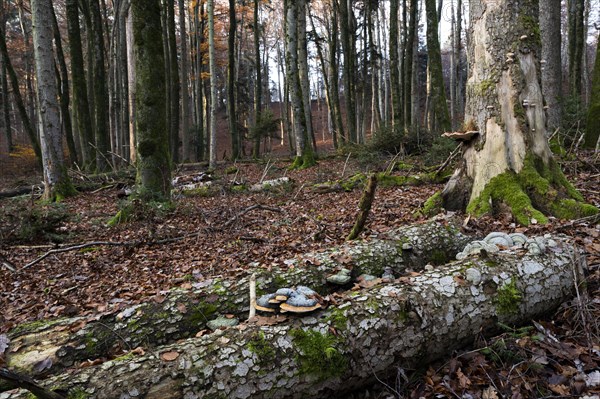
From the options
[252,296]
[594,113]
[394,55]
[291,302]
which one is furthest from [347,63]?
[291,302]

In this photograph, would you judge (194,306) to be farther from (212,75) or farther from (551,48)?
(212,75)

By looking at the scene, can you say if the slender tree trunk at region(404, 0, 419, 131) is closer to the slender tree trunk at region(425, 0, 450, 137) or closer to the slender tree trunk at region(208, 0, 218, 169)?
the slender tree trunk at region(425, 0, 450, 137)

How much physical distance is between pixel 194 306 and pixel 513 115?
4.31 m

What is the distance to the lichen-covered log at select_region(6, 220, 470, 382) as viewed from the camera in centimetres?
244

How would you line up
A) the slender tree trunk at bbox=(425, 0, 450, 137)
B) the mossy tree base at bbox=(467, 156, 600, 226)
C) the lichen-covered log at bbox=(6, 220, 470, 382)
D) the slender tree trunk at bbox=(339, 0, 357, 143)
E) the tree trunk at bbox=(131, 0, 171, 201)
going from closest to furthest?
the lichen-covered log at bbox=(6, 220, 470, 382) < the mossy tree base at bbox=(467, 156, 600, 226) < the tree trunk at bbox=(131, 0, 171, 201) < the slender tree trunk at bbox=(425, 0, 450, 137) < the slender tree trunk at bbox=(339, 0, 357, 143)

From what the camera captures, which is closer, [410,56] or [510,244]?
[510,244]

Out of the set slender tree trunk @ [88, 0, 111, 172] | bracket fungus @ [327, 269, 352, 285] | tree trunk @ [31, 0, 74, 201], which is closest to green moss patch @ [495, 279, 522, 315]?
bracket fungus @ [327, 269, 352, 285]

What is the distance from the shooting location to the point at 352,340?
228 centimetres

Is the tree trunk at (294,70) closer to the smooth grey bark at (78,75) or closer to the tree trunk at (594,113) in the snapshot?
the smooth grey bark at (78,75)

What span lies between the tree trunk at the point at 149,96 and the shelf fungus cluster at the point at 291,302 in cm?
564

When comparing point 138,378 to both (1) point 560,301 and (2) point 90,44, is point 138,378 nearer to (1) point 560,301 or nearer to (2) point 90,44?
(1) point 560,301

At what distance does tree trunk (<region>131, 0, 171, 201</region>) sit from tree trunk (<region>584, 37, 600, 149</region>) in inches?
357

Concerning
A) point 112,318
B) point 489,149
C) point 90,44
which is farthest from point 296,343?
point 90,44

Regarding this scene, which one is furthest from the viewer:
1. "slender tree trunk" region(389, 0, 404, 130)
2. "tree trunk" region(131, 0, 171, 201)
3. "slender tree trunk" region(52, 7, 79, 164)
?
"slender tree trunk" region(389, 0, 404, 130)
